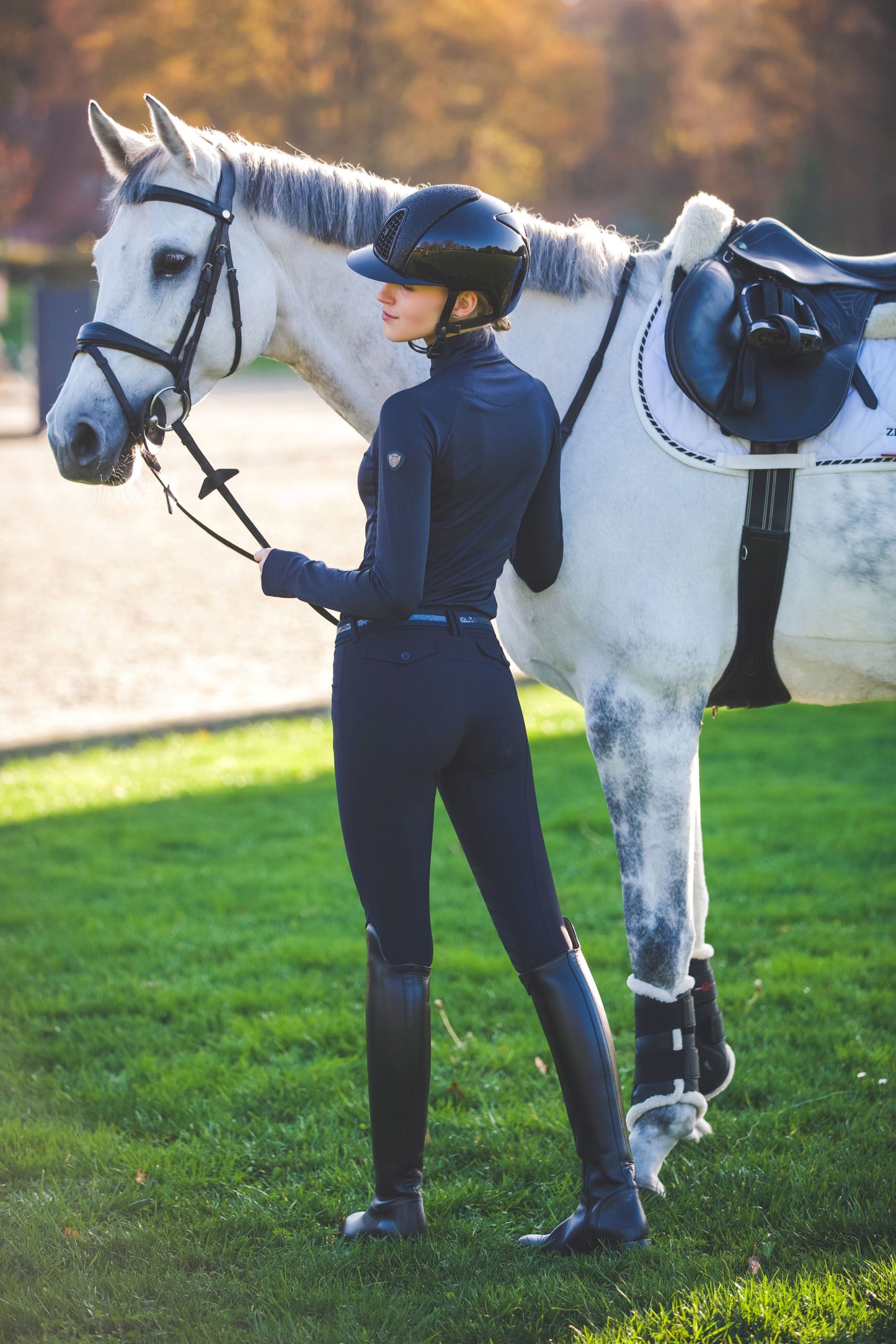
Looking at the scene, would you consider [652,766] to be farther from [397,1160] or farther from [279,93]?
[279,93]

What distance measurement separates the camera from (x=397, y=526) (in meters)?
2.22

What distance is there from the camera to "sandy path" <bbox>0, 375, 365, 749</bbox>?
321 inches

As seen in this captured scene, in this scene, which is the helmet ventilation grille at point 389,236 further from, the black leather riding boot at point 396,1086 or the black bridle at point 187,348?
the black leather riding boot at point 396,1086

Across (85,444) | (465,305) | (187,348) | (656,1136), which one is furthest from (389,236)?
(656,1136)

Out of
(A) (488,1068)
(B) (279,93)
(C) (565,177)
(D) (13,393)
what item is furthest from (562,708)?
(C) (565,177)

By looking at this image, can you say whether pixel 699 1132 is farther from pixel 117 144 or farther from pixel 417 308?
pixel 117 144

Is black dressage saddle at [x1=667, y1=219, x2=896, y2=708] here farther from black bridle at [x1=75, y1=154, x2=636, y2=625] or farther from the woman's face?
the woman's face

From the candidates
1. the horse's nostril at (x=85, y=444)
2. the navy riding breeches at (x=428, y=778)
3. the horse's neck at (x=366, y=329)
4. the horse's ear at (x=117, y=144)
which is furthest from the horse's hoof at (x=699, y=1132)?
the horse's ear at (x=117, y=144)

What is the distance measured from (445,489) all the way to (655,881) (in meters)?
1.11

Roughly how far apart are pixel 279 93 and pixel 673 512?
32.5 meters

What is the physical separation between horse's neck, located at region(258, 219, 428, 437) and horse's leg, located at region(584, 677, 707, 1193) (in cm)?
93

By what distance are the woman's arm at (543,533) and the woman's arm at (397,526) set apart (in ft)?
1.31

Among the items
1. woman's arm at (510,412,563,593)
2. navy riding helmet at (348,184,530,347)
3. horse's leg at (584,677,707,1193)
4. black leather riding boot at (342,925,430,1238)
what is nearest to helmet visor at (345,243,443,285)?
navy riding helmet at (348,184,530,347)

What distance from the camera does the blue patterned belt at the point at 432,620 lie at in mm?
2404
